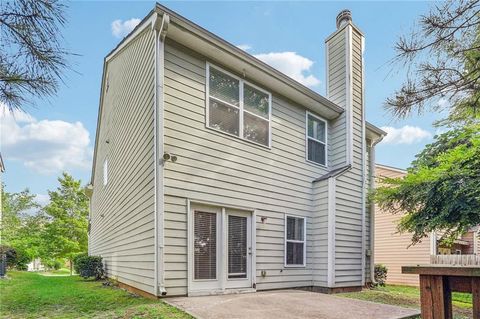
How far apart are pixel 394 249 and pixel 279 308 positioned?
10788 millimetres

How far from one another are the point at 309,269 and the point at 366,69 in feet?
19.9

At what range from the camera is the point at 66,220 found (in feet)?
78.8

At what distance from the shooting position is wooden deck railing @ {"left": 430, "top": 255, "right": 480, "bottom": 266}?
2.28m

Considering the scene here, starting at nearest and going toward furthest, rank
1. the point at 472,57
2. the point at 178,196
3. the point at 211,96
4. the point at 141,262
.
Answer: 1. the point at 472,57
2. the point at 178,196
3. the point at 141,262
4. the point at 211,96

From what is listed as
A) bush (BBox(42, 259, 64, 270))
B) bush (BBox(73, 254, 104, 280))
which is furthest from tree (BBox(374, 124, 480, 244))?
bush (BBox(42, 259, 64, 270))

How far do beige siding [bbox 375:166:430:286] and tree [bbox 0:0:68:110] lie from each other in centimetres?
1251

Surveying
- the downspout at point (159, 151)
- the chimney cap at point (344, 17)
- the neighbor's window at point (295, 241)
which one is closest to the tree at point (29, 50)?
the downspout at point (159, 151)

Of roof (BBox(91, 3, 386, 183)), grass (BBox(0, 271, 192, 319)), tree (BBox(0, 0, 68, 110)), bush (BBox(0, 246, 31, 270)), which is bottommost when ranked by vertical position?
bush (BBox(0, 246, 31, 270))

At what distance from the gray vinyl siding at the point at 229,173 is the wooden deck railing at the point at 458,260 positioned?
422 centimetres

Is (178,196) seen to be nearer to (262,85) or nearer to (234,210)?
(234,210)

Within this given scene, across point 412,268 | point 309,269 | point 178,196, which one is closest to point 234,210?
point 178,196

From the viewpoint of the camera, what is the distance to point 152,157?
19.9 ft

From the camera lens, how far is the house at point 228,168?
19.8 feet

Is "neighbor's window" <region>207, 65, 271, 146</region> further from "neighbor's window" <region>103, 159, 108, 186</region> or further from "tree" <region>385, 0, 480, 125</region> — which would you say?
"neighbor's window" <region>103, 159, 108, 186</region>
